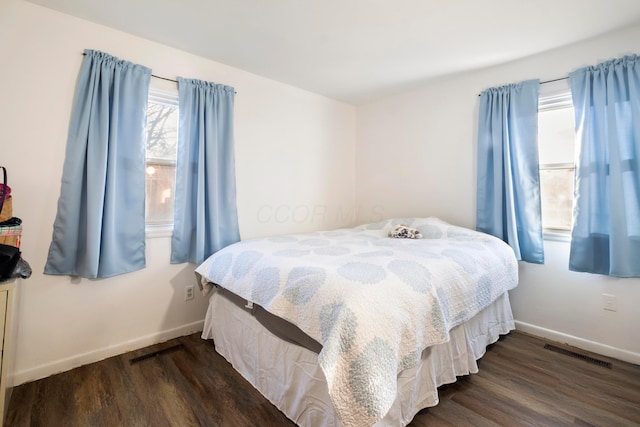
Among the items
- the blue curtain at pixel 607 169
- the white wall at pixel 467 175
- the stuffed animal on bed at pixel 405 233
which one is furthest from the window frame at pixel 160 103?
the blue curtain at pixel 607 169

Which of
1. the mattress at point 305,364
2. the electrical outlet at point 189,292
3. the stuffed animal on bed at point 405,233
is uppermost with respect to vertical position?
the stuffed animal on bed at point 405,233

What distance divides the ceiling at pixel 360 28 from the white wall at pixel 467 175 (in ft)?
0.55

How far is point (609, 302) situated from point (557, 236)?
57 centimetres

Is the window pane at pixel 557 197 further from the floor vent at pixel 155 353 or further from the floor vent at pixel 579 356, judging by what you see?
the floor vent at pixel 155 353

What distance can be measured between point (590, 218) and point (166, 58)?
3545mm

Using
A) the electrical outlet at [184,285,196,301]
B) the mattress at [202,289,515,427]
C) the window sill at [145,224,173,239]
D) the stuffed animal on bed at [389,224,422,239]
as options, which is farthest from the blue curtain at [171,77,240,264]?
the stuffed animal on bed at [389,224,422,239]

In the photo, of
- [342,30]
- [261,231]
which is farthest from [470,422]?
[342,30]

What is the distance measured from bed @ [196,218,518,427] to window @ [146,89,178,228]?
688mm

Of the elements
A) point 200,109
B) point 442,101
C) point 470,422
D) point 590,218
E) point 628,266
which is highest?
point 442,101

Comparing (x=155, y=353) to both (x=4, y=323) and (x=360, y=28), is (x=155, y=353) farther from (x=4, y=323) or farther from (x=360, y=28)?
(x=360, y=28)

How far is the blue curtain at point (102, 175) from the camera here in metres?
1.91

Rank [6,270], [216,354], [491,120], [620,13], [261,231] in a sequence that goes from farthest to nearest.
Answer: [261,231] < [491,120] < [216,354] < [620,13] < [6,270]

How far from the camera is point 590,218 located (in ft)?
7.09

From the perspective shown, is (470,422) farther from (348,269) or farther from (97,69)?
(97,69)
